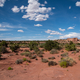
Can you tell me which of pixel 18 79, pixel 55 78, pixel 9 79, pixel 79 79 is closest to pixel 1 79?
pixel 9 79

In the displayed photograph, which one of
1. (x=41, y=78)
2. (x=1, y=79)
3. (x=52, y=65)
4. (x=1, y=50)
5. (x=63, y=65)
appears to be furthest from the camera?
(x=1, y=50)

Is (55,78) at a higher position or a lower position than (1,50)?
lower

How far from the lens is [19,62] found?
467 inches

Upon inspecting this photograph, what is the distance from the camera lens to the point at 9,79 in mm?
6516

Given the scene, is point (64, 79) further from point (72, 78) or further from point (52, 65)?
point (52, 65)

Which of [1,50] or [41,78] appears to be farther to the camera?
[1,50]


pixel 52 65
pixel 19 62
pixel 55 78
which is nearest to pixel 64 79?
pixel 55 78

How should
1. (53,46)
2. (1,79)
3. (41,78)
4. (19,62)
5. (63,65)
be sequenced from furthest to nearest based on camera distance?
(53,46), (19,62), (63,65), (41,78), (1,79)

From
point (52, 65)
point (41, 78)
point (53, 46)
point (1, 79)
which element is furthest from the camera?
point (53, 46)

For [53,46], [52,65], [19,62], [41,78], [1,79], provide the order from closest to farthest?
[1,79] < [41,78] < [52,65] < [19,62] < [53,46]

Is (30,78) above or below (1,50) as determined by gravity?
below

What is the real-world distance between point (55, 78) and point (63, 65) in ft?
11.5

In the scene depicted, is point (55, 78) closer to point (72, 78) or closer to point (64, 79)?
point (64, 79)

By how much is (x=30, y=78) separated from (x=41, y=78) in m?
1.02
